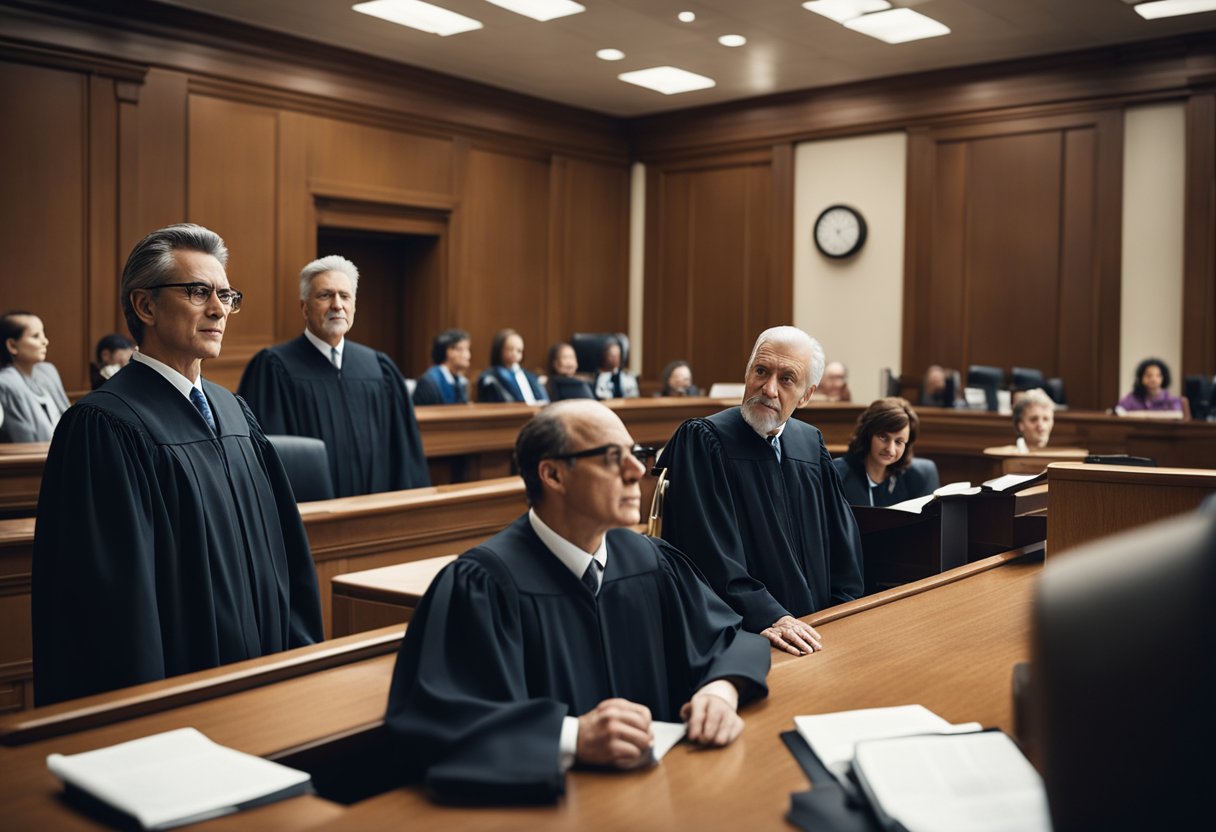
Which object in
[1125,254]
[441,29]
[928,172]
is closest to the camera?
[441,29]

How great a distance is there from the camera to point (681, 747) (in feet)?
6.75

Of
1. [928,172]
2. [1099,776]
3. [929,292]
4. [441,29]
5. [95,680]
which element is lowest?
[95,680]

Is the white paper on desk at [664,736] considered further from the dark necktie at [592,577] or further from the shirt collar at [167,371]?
the shirt collar at [167,371]

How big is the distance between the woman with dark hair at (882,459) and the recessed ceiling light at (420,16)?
5.82m

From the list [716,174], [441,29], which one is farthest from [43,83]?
[716,174]

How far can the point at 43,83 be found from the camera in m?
8.70

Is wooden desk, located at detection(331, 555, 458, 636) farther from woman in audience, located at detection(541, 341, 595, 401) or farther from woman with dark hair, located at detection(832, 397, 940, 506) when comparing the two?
woman in audience, located at detection(541, 341, 595, 401)

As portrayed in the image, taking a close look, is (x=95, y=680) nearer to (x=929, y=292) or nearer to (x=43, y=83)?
(x=43, y=83)

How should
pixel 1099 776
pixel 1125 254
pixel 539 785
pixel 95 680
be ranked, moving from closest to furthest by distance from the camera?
pixel 1099 776
pixel 539 785
pixel 95 680
pixel 1125 254

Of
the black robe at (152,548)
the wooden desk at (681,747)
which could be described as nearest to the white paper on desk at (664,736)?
the wooden desk at (681,747)

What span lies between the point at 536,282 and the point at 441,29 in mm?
3455

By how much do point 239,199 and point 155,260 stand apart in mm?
7670

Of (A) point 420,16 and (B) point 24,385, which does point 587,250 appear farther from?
(B) point 24,385

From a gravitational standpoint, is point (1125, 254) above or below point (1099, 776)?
above
